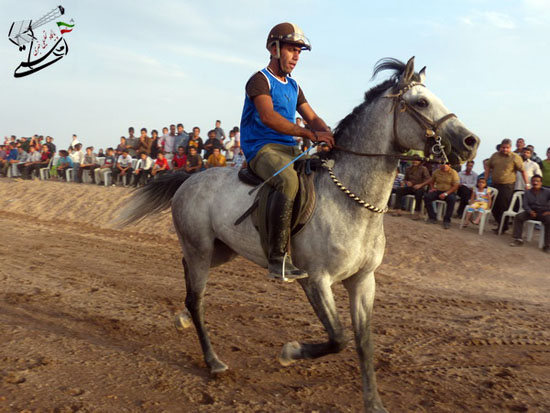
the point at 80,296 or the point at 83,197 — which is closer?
the point at 80,296

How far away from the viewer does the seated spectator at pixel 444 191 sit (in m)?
12.7

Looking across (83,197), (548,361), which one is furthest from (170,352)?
(83,197)

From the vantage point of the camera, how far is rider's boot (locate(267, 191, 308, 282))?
4102 mm

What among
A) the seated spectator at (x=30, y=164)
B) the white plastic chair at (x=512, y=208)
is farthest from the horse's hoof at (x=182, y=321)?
the seated spectator at (x=30, y=164)

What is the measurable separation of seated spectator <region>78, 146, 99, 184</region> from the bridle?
19352mm

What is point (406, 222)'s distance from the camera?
1287 centimetres

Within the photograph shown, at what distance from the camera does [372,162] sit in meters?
4.06

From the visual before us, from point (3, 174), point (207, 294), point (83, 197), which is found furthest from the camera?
point (3, 174)

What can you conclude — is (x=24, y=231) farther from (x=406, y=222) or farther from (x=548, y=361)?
(x=548, y=361)

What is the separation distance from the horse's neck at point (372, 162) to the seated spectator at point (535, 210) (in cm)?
876

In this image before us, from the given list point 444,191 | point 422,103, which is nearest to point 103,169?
point 444,191

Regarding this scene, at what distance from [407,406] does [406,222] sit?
29.7ft

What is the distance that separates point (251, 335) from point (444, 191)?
875cm

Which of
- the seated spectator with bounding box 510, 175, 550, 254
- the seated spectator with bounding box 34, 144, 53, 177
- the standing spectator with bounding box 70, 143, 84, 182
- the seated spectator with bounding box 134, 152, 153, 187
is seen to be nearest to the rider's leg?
the seated spectator with bounding box 510, 175, 550, 254
